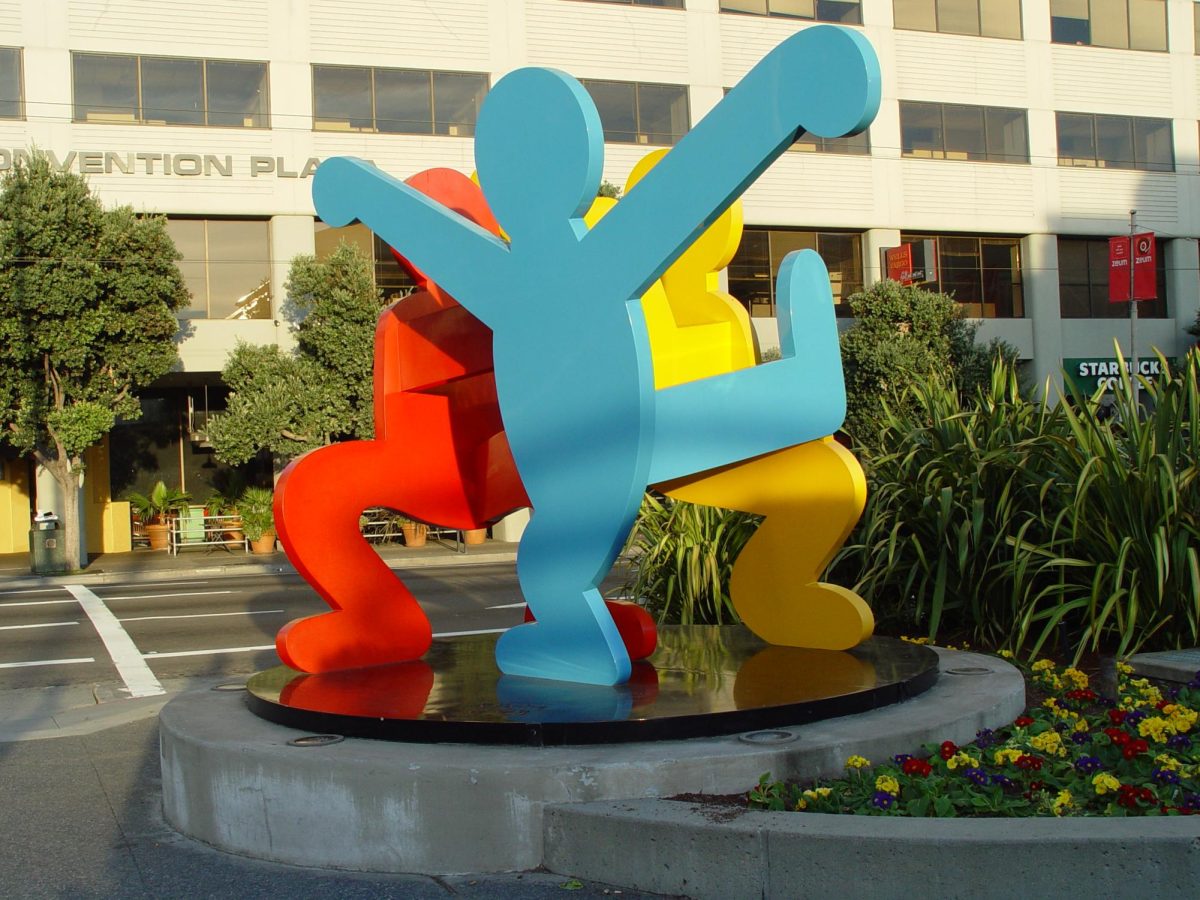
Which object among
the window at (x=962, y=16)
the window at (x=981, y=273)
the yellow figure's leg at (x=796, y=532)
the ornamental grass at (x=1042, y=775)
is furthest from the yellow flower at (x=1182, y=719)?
the window at (x=962, y=16)

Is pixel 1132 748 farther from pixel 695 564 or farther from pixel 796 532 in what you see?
pixel 695 564

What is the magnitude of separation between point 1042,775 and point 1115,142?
112 ft

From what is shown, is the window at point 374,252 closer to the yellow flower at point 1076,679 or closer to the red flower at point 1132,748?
the yellow flower at point 1076,679

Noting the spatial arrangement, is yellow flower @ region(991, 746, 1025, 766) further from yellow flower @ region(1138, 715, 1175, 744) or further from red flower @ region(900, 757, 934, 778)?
yellow flower @ region(1138, 715, 1175, 744)

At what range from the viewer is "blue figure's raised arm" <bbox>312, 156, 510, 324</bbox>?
20.8 feet

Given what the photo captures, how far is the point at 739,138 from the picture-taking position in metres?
5.34

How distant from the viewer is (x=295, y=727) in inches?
220

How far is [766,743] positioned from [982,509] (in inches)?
121

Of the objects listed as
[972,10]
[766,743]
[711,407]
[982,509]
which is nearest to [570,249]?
[711,407]

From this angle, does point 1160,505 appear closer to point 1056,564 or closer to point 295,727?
point 1056,564

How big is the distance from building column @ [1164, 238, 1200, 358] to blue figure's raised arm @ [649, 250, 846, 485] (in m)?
32.5

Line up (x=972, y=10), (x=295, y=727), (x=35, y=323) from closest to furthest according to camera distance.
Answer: (x=295, y=727) → (x=35, y=323) → (x=972, y=10)

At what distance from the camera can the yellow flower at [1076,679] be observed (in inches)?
244

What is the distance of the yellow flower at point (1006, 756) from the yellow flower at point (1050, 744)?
0.50 feet
